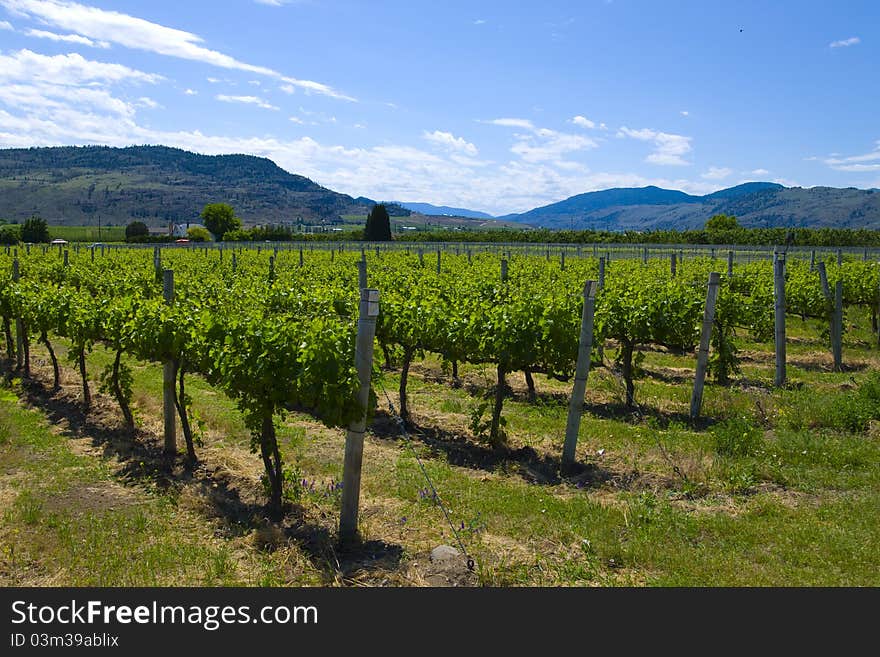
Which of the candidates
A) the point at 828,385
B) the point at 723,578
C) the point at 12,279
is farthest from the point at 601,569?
the point at 12,279

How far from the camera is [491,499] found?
698 cm

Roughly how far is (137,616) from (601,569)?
351 cm

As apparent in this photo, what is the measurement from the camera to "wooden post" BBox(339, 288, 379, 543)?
230 inches

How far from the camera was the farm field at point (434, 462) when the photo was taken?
5.57 m

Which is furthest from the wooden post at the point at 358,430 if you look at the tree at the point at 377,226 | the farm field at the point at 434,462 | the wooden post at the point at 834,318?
A: the tree at the point at 377,226

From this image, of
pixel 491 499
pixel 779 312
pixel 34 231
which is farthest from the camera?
pixel 34 231

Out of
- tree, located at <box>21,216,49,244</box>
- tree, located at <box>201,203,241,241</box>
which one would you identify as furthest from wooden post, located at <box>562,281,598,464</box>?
tree, located at <box>201,203,241,241</box>

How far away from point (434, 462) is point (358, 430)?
8.83 feet

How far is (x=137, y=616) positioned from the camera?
438cm

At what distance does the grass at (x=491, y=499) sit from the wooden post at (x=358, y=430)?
0.30m

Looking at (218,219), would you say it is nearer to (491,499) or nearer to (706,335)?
(706,335)

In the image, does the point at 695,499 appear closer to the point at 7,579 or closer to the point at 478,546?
the point at 478,546

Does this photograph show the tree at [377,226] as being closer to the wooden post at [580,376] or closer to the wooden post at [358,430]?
the wooden post at [580,376]

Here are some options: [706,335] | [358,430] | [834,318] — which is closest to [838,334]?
[834,318]
